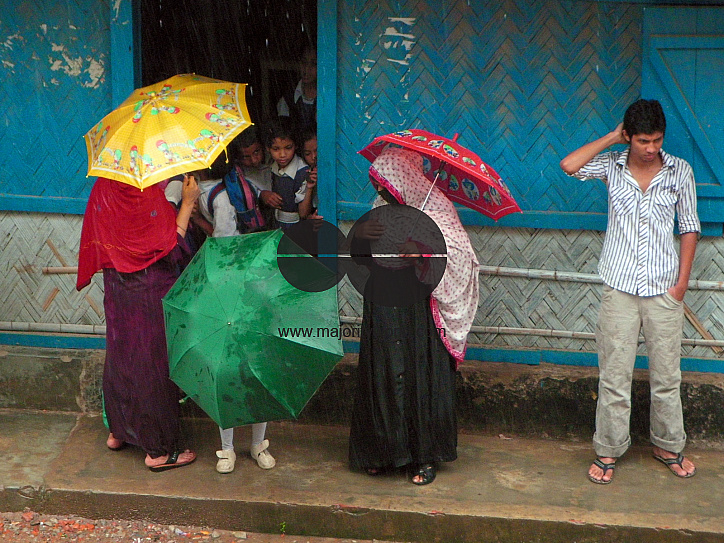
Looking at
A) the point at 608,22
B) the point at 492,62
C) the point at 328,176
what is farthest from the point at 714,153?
the point at 328,176

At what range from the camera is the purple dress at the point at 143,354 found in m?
4.68

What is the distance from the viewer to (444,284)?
446 centimetres

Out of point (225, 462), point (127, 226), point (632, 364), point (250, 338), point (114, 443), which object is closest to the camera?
point (250, 338)

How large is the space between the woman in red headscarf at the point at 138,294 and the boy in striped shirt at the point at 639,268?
2.24 meters

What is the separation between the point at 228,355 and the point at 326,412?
5.30 ft

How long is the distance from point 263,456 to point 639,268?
236cm

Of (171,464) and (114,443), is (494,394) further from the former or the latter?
(114,443)

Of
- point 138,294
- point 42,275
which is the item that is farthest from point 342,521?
point 42,275

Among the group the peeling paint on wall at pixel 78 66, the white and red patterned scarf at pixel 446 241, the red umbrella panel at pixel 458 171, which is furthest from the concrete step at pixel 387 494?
the peeling paint on wall at pixel 78 66

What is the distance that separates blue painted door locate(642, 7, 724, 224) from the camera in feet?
15.8

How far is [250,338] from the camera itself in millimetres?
3951

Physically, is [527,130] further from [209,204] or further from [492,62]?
[209,204]

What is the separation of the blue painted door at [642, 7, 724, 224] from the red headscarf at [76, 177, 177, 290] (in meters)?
2.87

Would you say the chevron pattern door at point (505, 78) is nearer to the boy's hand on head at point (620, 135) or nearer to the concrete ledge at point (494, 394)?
the boy's hand on head at point (620, 135)
